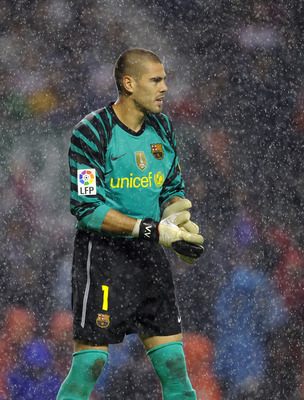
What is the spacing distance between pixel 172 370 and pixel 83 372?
0.35 meters

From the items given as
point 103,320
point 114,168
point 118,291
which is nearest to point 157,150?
point 114,168

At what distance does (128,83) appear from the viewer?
374 centimetres

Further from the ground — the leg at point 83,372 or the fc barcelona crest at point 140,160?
the fc barcelona crest at point 140,160

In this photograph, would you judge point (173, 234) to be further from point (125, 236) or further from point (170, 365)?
point (170, 365)

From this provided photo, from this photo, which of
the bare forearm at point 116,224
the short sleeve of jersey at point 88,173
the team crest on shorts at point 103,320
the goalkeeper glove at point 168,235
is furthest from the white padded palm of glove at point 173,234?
the team crest on shorts at point 103,320

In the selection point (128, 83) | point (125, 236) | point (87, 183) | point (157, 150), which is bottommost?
point (125, 236)

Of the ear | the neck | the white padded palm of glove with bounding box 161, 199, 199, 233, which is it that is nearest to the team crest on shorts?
the white padded palm of glove with bounding box 161, 199, 199, 233

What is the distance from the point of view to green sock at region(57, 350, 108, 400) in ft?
11.9

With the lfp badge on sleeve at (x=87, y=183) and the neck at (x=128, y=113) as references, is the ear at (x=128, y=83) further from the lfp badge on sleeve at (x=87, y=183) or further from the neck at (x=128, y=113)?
the lfp badge on sleeve at (x=87, y=183)

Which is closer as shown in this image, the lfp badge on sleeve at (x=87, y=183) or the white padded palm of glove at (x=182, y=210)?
the lfp badge on sleeve at (x=87, y=183)

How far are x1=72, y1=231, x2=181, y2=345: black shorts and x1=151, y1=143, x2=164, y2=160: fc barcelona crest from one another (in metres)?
0.34

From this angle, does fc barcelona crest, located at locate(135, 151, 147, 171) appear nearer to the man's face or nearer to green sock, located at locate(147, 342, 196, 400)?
the man's face

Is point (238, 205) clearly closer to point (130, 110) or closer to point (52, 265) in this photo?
point (52, 265)

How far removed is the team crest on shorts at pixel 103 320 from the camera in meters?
3.65
